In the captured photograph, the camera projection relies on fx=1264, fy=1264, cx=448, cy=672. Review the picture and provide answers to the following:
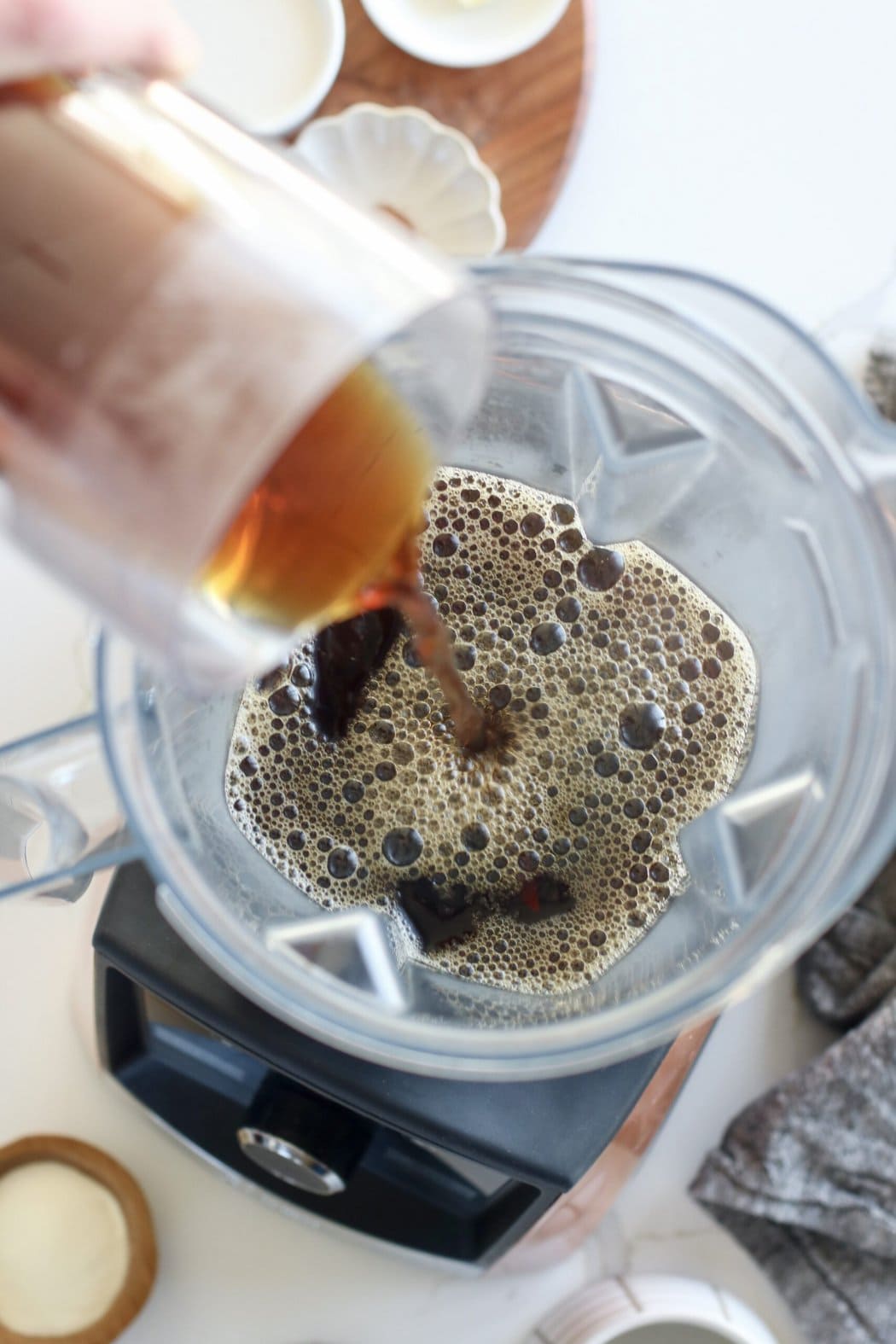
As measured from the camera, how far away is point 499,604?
1.94 feet

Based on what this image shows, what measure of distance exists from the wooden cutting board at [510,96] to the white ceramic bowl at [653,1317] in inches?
26.3

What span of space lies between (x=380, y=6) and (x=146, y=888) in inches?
23.4

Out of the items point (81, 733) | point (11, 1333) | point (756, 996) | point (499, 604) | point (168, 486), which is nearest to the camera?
point (168, 486)

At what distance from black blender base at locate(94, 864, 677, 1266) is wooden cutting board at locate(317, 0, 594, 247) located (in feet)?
1.73

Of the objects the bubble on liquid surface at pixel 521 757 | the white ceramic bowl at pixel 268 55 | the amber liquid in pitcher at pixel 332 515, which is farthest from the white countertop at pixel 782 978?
the amber liquid in pitcher at pixel 332 515

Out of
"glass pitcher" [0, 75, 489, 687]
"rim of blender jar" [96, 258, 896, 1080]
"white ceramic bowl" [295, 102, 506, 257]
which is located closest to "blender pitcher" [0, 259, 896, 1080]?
"rim of blender jar" [96, 258, 896, 1080]

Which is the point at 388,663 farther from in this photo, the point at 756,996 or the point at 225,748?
the point at 756,996

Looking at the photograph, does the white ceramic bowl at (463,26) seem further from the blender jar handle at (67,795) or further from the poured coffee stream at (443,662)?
the blender jar handle at (67,795)

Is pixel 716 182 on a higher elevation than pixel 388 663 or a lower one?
higher

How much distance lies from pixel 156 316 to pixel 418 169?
547mm

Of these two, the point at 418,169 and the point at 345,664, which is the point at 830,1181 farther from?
the point at 418,169

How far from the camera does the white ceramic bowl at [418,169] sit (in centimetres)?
79

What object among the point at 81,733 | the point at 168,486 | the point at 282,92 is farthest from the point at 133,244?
the point at 282,92

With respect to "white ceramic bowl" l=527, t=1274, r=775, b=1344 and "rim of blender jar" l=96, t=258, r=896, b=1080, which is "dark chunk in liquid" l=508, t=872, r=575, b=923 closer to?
"rim of blender jar" l=96, t=258, r=896, b=1080
